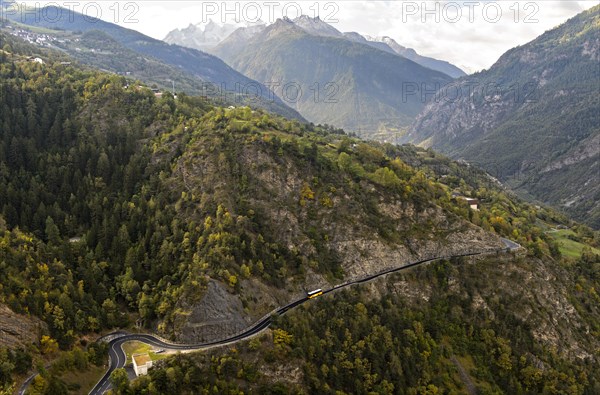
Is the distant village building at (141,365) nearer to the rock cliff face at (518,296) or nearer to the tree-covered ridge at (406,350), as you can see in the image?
the tree-covered ridge at (406,350)

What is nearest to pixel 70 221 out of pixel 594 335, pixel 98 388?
pixel 98 388

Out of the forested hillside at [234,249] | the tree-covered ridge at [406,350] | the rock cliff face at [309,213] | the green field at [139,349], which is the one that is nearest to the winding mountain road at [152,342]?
the green field at [139,349]

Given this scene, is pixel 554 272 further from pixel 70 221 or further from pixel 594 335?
pixel 70 221

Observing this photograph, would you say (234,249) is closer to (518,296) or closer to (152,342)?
(152,342)

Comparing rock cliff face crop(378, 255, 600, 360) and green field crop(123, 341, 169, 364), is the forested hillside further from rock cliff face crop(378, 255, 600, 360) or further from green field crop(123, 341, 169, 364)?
green field crop(123, 341, 169, 364)

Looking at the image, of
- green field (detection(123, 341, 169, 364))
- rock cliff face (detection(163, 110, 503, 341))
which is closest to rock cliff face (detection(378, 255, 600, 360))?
rock cliff face (detection(163, 110, 503, 341))

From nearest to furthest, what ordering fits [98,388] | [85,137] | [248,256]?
[98,388] < [248,256] < [85,137]

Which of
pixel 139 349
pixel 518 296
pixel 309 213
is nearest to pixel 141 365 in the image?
pixel 139 349

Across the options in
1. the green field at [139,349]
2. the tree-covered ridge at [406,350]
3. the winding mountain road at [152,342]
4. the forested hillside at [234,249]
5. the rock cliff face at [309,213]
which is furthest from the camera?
the rock cliff face at [309,213]

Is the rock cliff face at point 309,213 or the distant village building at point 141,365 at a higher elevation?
the rock cliff face at point 309,213

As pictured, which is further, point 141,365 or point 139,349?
point 139,349

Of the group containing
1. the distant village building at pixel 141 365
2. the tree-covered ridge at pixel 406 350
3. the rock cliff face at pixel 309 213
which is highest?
the rock cliff face at pixel 309 213
